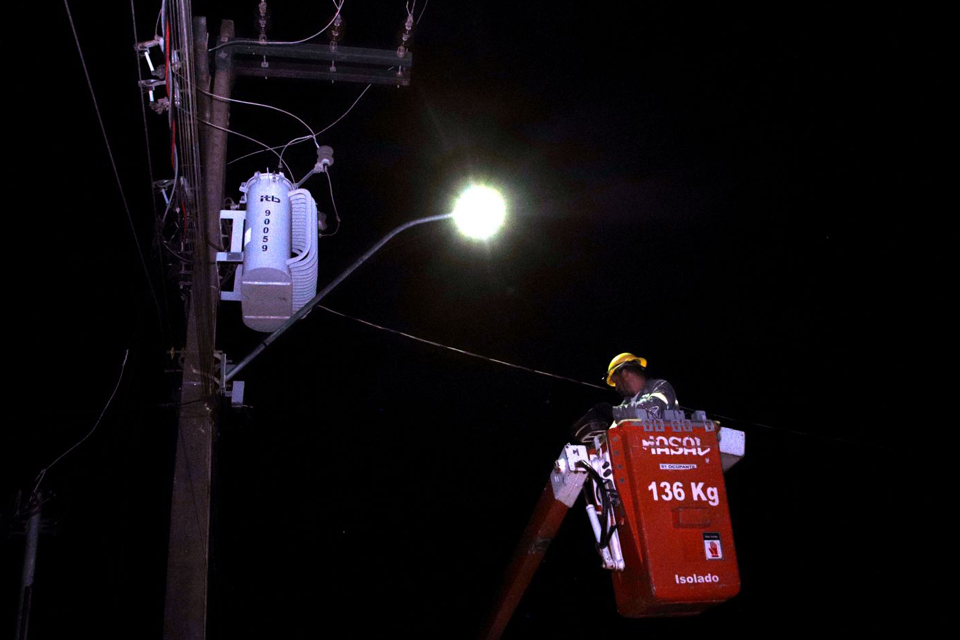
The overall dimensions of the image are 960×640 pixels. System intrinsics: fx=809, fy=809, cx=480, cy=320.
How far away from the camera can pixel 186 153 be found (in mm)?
4500

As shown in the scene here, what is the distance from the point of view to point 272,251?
573 centimetres

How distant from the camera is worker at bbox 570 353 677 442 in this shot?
5.21 m

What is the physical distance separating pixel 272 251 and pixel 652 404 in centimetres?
284

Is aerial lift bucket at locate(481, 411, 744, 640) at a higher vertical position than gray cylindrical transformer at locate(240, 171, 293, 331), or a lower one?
lower

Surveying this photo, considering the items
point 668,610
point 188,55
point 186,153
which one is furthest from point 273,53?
point 668,610

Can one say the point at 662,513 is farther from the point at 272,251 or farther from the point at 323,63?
the point at 323,63

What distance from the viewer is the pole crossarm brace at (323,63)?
21.9 ft

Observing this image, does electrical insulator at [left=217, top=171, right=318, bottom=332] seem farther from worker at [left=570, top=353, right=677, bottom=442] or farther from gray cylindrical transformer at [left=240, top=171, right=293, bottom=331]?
worker at [left=570, top=353, right=677, bottom=442]

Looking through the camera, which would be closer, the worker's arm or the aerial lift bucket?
the aerial lift bucket

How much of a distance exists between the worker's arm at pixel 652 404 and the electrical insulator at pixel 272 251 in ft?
8.19

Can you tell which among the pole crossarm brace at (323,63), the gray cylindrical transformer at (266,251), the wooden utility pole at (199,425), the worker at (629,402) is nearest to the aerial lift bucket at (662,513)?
the worker at (629,402)

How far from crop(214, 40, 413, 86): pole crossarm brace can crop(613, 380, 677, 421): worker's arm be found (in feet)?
11.1

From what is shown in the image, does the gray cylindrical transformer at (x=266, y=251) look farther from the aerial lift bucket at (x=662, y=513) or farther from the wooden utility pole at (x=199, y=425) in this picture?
the aerial lift bucket at (x=662, y=513)

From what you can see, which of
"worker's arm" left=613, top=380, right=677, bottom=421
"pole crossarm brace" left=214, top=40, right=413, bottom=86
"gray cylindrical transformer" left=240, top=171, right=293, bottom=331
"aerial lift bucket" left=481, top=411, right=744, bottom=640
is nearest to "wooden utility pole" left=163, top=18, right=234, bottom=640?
"gray cylindrical transformer" left=240, top=171, right=293, bottom=331
